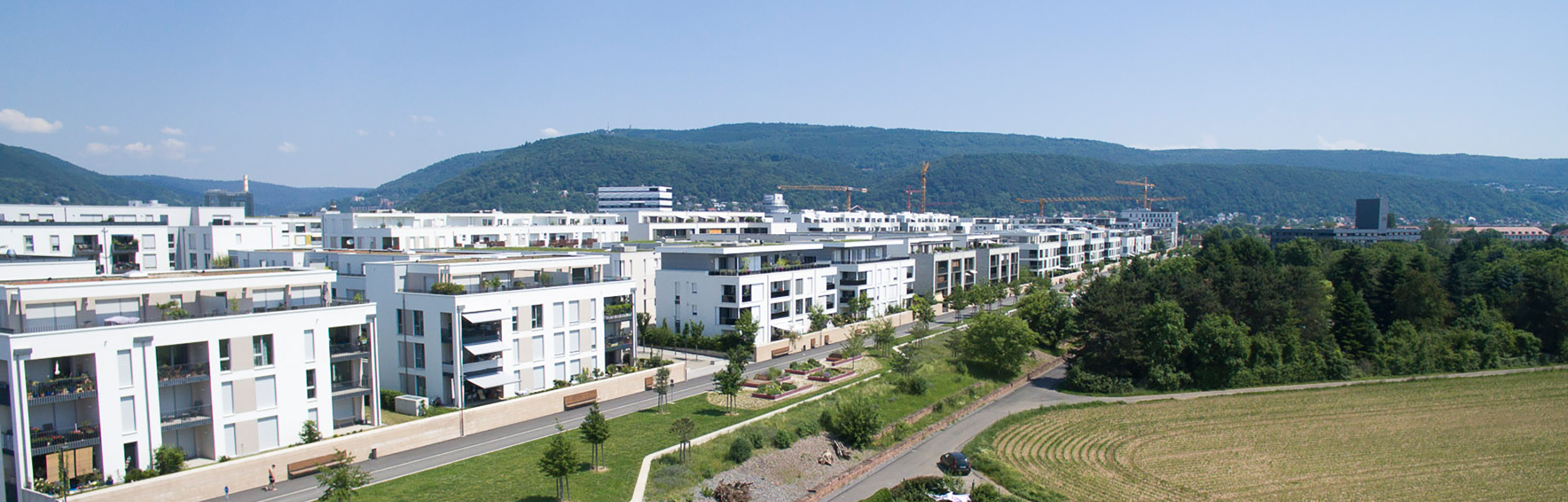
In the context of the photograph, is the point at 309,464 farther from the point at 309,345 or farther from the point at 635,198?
the point at 635,198

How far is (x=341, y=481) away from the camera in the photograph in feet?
76.0

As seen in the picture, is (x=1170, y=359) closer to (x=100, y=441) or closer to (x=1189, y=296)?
(x=1189, y=296)

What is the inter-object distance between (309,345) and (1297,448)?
4026 centimetres

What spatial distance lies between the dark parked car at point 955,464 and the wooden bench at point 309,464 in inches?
844

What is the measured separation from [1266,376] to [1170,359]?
23.3 ft

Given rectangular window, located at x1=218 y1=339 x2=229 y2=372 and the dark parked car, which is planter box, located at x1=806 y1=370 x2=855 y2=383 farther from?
rectangular window, located at x1=218 y1=339 x2=229 y2=372

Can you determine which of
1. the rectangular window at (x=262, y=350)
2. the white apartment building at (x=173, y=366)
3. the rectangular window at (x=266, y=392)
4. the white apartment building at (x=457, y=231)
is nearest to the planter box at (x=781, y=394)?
the white apartment building at (x=173, y=366)

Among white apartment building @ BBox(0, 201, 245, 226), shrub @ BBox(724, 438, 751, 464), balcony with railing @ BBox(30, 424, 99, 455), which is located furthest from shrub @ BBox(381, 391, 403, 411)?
white apartment building @ BBox(0, 201, 245, 226)

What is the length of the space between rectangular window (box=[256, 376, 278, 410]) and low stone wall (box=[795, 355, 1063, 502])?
18.1m

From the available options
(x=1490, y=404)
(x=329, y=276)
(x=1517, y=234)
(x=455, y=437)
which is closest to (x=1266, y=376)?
(x=1490, y=404)

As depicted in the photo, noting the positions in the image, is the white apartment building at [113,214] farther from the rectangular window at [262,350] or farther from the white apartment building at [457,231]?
the rectangular window at [262,350]

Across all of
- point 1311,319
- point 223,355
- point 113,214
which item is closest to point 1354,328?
point 1311,319

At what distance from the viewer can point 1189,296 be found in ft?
189

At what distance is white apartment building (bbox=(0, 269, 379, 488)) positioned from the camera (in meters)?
24.4
